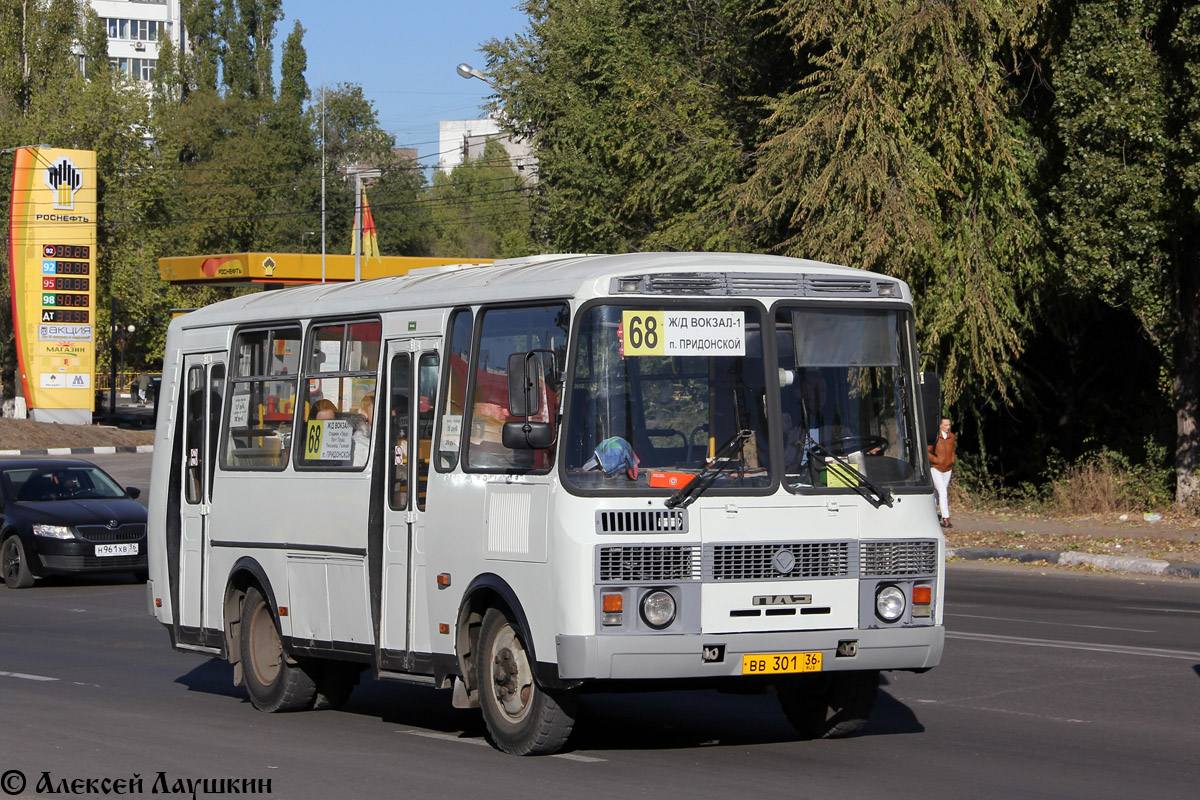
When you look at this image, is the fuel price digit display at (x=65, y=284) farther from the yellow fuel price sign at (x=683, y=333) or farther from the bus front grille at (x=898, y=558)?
the bus front grille at (x=898, y=558)

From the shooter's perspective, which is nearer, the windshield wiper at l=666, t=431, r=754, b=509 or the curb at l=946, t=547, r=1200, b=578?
the windshield wiper at l=666, t=431, r=754, b=509

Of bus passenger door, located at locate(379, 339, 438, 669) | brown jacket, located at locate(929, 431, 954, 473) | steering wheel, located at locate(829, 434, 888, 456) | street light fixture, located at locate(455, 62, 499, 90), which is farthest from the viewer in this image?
street light fixture, located at locate(455, 62, 499, 90)

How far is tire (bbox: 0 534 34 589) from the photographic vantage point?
20844 mm

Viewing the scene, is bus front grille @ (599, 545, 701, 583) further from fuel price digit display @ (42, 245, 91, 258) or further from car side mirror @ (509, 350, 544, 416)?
fuel price digit display @ (42, 245, 91, 258)

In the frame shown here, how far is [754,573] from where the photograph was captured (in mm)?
8500

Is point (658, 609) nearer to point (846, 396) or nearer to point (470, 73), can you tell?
point (846, 396)

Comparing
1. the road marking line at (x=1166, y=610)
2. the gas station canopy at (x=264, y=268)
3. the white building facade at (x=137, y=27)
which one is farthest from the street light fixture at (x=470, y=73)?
the white building facade at (x=137, y=27)

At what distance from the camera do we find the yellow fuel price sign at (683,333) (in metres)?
8.55

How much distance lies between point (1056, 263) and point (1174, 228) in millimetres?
1976

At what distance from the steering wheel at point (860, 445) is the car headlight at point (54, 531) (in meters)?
14.4

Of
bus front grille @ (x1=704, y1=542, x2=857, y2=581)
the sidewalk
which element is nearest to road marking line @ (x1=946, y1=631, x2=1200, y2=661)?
bus front grille @ (x1=704, y1=542, x2=857, y2=581)

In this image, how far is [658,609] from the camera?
8.32 m

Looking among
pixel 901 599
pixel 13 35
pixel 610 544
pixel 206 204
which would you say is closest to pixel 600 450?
pixel 610 544

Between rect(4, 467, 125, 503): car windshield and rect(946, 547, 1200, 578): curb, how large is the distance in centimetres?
1212
